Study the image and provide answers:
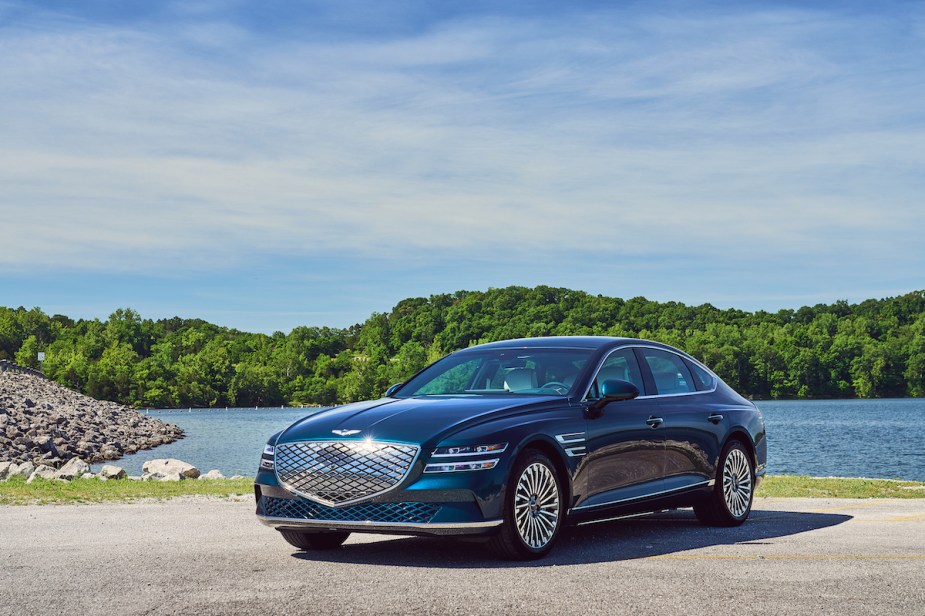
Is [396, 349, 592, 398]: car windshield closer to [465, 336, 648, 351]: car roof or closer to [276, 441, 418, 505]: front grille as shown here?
[465, 336, 648, 351]: car roof

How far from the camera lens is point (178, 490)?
1661 cm

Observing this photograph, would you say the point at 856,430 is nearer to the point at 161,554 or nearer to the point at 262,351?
the point at 161,554

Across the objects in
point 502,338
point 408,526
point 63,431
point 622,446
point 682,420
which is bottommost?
point 63,431

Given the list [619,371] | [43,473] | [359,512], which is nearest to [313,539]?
[359,512]

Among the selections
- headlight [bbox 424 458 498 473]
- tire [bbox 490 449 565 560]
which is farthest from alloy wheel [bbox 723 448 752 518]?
headlight [bbox 424 458 498 473]

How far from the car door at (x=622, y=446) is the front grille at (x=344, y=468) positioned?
5.29 feet

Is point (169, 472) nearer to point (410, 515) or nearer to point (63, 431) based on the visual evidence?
point (410, 515)

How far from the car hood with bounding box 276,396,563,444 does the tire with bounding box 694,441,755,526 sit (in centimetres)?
250

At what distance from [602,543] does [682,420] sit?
4.96 feet

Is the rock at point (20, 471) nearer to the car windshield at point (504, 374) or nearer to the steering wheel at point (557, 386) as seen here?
the car windshield at point (504, 374)

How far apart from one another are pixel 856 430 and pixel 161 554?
203 feet

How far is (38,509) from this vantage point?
44.2 feet

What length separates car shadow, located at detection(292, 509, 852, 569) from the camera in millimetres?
8453

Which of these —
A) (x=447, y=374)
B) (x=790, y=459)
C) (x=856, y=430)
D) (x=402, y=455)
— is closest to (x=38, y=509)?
(x=447, y=374)
